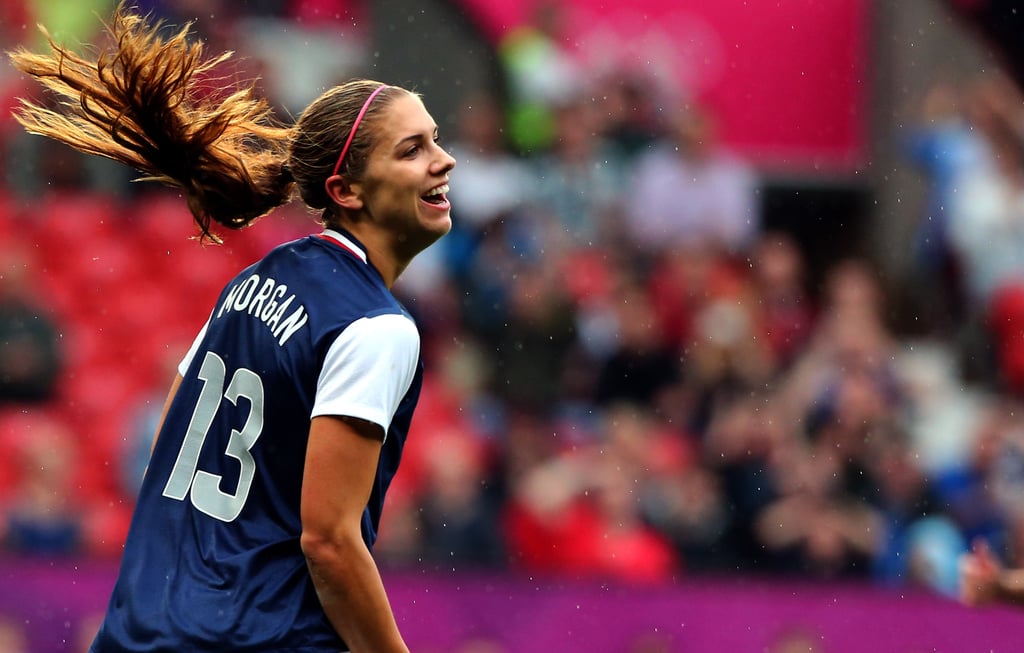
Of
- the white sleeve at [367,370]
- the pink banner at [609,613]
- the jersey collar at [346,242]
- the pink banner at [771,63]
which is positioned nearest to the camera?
the white sleeve at [367,370]

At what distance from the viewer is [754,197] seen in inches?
446

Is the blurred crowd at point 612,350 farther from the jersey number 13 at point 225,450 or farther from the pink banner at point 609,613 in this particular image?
the jersey number 13 at point 225,450

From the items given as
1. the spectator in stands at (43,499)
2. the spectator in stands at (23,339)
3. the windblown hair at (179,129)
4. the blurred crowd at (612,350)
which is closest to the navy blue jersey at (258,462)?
the windblown hair at (179,129)

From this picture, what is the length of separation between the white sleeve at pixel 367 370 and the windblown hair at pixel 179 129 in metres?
0.45

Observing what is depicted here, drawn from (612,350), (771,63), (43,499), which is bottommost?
(43,499)

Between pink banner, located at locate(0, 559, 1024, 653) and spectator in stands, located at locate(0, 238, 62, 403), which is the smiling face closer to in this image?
pink banner, located at locate(0, 559, 1024, 653)

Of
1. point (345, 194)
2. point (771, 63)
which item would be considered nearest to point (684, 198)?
point (771, 63)

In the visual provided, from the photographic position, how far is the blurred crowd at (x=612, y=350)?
798 cm

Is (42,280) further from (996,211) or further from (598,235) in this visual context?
(996,211)

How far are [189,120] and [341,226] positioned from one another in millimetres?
480

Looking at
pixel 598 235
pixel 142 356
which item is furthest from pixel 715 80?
pixel 142 356

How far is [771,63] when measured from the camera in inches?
470

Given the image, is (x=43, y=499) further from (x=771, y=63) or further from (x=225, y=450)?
(x=771, y=63)

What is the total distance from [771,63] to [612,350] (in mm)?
3841
